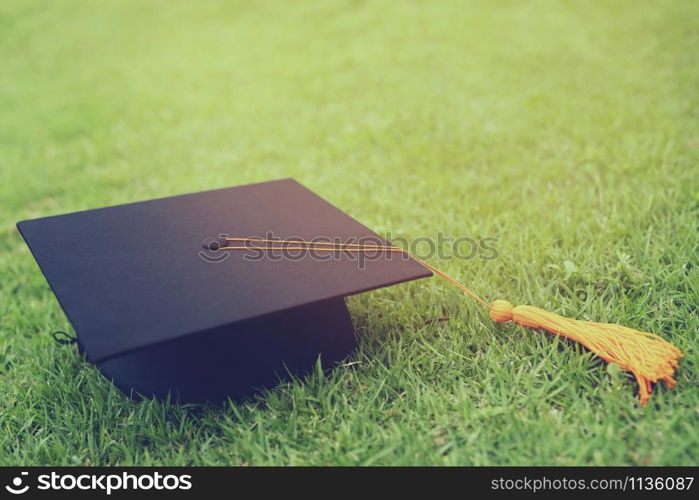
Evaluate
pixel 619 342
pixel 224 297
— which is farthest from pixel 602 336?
pixel 224 297

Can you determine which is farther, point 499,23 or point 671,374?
point 499,23

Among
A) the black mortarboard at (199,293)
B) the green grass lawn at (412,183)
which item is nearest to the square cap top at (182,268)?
the black mortarboard at (199,293)

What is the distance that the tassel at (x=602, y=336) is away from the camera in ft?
5.55

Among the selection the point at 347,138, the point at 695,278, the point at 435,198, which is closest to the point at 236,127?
the point at 347,138

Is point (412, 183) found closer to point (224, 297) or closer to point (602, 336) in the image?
point (602, 336)

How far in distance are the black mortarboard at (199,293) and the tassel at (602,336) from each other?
0.20ft

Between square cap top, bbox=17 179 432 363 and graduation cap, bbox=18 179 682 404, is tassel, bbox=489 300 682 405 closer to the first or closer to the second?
graduation cap, bbox=18 179 682 404

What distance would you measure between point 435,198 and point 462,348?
144cm

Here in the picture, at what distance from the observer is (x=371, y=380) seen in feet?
6.21

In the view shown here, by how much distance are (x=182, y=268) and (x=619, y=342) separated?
52.7 inches

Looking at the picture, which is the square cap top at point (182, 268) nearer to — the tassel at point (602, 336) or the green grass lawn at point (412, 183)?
the tassel at point (602, 336)

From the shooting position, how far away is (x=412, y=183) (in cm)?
356
